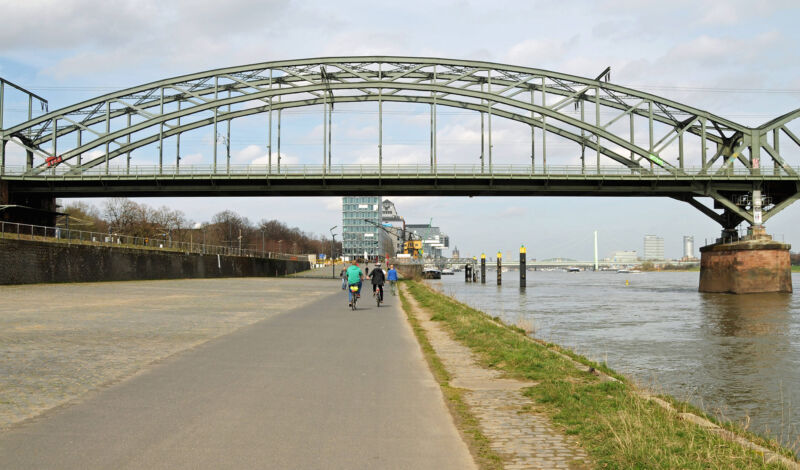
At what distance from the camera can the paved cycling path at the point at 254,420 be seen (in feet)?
18.5

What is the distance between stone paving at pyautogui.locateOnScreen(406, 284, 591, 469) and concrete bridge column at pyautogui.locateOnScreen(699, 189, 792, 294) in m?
52.7

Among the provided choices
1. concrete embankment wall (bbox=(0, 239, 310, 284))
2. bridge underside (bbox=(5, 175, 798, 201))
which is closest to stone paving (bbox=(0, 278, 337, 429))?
concrete embankment wall (bbox=(0, 239, 310, 284))

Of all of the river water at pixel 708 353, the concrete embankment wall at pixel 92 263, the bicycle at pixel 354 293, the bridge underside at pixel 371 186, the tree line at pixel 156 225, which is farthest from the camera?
the tree line at pixel 156 225

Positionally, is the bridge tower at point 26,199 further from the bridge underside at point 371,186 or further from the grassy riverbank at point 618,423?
the grassy riverbank at point 618,423

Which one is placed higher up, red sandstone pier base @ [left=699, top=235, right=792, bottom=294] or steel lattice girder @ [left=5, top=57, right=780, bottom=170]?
steel lattice girder @ [left=5, top=57, right=780, bottom=170]

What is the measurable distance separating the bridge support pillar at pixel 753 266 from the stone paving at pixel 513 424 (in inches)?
2075

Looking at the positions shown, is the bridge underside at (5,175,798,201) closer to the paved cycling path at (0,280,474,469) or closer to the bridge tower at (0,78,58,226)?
the bridge tower at (0,78,58,226)

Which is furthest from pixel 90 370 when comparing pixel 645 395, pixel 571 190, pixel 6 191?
pixel 6 191

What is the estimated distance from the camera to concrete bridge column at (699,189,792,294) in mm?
56281

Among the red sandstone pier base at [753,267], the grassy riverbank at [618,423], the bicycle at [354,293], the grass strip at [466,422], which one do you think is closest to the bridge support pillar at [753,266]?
the red sandstone pier base at [753,267]

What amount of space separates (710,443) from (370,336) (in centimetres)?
1070

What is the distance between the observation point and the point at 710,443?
581 cm

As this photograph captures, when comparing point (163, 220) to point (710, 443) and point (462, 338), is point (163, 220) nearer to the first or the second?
point (462, 338)

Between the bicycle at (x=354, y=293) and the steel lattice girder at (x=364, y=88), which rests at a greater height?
the steel lattice girder at (x=364, y=88)
